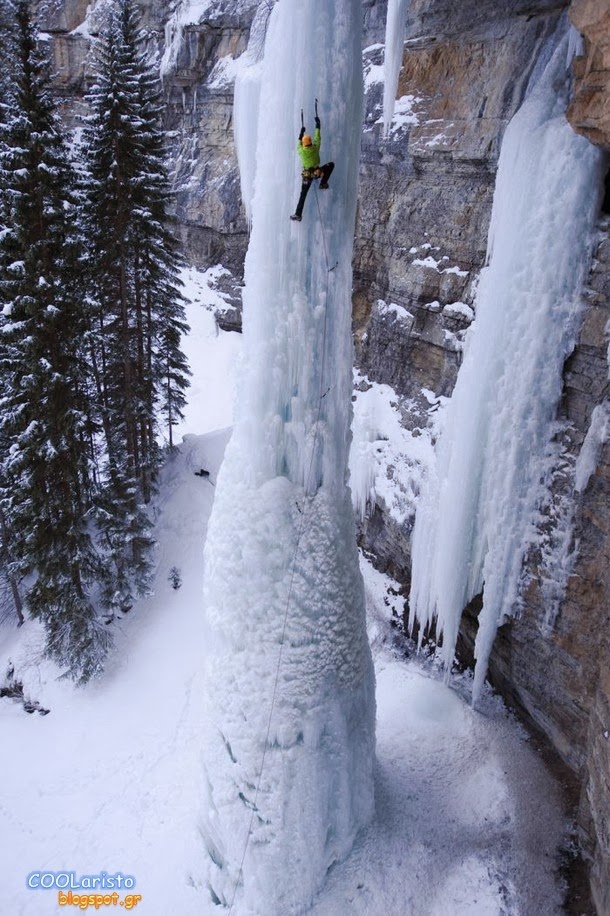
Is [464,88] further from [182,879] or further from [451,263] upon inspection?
[182,879]

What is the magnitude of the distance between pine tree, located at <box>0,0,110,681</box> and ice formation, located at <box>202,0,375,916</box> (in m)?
5.35

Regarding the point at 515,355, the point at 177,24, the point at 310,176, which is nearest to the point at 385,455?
the point at 515,355

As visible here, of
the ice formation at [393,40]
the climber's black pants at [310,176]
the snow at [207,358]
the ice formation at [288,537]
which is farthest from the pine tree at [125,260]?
the climber's black pants at [310,176]

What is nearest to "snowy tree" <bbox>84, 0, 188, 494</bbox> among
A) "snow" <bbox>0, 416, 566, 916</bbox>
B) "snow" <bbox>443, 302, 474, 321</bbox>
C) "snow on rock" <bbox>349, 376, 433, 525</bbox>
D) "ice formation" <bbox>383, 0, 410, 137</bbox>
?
"snow" <bbox>0, 416, 566, 916</bbox>

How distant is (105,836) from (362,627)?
17.7 ft

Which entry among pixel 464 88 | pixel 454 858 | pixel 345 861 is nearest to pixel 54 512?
pixel 345 861

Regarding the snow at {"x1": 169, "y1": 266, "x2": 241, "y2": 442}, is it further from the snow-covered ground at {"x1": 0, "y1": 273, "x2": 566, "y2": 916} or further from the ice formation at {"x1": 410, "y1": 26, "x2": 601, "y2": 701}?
the ice formation at {"x1": 410, "y1": 26, "x2": 601, "y2": 701}

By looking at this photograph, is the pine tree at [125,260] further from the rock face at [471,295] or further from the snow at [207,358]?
the snow at [207,358]

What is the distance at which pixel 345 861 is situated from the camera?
6633 millimetres

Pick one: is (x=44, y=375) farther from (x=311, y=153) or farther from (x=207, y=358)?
(x=207, y=358)

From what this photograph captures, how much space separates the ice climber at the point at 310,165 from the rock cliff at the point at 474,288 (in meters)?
3.48

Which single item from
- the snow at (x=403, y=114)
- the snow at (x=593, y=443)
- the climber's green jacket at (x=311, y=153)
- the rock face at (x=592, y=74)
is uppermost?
the snow at (x=403, y=114)

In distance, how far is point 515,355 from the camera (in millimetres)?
8078

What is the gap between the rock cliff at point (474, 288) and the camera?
7.11 meters
